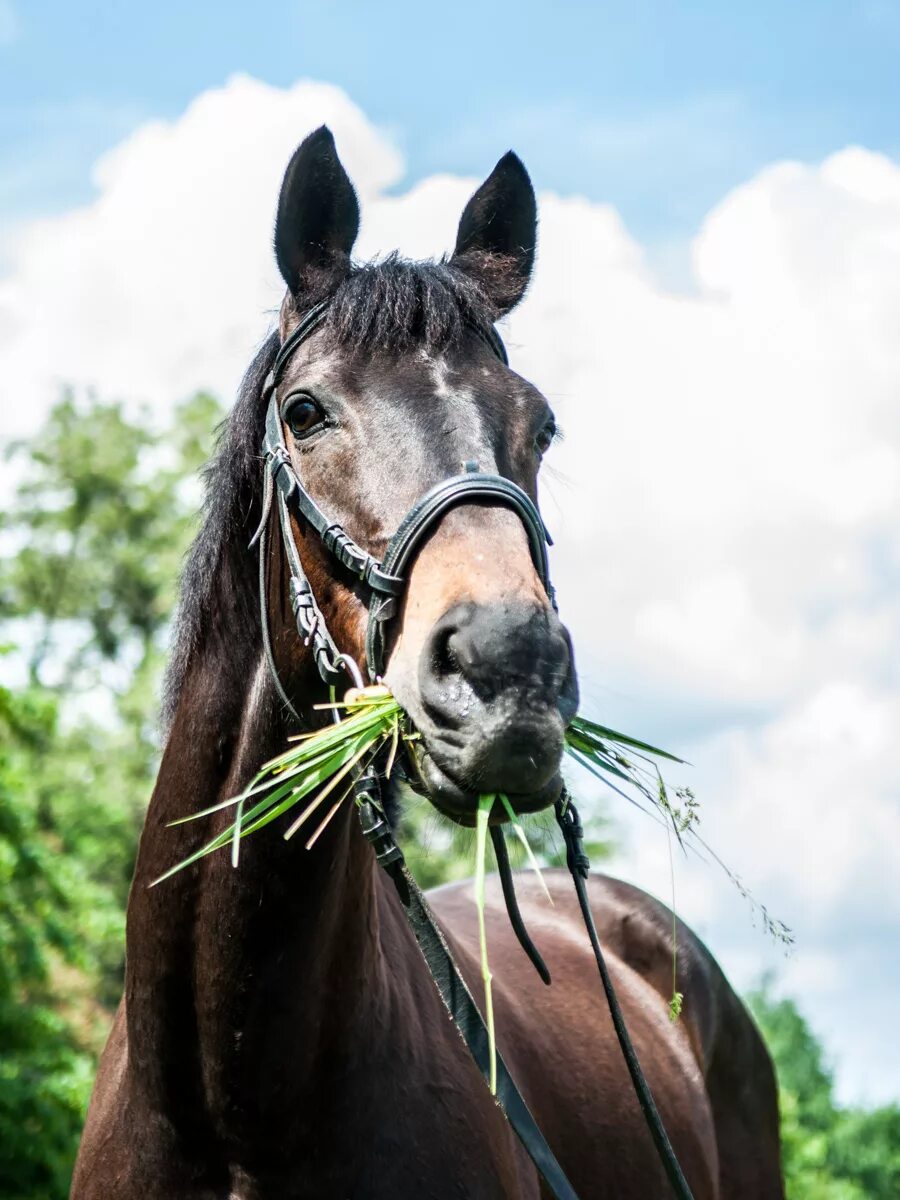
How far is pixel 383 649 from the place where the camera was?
299 cm

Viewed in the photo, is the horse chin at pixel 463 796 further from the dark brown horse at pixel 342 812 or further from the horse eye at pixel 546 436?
the horse eye at pixel 546 436

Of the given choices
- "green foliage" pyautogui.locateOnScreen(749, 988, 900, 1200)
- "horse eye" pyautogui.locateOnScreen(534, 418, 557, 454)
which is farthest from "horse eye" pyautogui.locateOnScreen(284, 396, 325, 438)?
"green foliage" pyautogui.locateOnScreen(749, 988, 900, 1200)

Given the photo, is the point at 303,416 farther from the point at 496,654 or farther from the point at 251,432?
the point at 496,654

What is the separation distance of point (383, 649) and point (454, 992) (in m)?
0.87

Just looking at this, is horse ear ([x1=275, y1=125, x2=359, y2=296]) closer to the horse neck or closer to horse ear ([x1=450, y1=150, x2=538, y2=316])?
horse ear ([x1=450, y1=150, x2=538, y2=316])

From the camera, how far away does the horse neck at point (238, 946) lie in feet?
10.8

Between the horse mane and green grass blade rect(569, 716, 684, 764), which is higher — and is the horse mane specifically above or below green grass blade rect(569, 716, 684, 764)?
above

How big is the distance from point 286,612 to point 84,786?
78.9 feet

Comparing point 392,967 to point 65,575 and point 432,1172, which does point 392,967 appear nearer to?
point 432,1172

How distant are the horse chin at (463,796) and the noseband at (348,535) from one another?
0.35 meters

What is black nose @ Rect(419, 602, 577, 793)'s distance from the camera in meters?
2.58

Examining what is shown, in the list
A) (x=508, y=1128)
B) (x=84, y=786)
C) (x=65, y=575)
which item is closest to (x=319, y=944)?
(x=508, y=1128)

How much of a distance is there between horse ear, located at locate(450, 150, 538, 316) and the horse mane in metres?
0.20

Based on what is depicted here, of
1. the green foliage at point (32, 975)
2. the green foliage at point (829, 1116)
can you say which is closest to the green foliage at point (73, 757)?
the green foliage at point (32, 975)
